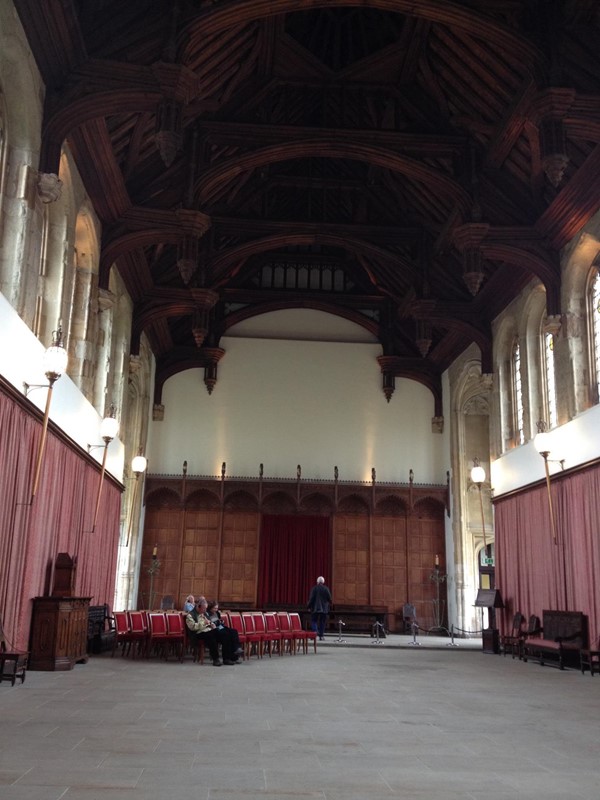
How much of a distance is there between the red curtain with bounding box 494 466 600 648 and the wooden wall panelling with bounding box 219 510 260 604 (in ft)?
22.0

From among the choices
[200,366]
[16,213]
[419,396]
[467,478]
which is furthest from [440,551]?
[16,213]

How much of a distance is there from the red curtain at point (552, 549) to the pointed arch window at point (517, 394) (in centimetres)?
139

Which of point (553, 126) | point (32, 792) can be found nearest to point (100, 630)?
point (32, 792)

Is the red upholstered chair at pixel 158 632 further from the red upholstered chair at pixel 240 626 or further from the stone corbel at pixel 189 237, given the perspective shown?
the stone corbel at pixel 189 237

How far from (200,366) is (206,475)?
3.22 meters

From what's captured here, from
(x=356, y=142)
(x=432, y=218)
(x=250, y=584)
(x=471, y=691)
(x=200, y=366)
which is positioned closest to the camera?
(x=471, y=691)

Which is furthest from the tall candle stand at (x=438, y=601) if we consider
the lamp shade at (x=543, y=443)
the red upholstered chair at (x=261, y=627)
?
the red upholstered chair at (x=261, y=627)

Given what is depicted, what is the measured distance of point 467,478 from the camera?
20688mm

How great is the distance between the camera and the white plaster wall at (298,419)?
2152 cm

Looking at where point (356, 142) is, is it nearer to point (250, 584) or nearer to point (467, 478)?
point (467, 478)

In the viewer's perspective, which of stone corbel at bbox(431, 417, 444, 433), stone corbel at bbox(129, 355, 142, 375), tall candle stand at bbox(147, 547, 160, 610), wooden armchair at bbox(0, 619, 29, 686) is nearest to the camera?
wooden armchair at bbox(0, 619, 29, 686)

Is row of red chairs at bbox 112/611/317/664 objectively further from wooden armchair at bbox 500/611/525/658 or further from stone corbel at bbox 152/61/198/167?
stone corbel at bbox 152/61/198/167

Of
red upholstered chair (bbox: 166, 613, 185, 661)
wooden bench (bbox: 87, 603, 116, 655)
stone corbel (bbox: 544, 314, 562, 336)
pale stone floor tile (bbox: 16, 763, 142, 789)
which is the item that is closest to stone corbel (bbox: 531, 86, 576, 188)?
stone corbel (bbox: 544, 314, 562, 336)

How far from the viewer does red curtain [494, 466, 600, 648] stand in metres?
12.1
